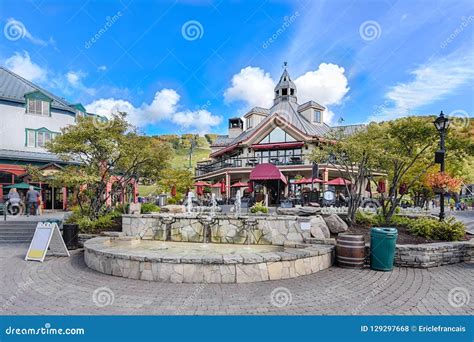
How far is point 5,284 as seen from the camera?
5770 millimetres

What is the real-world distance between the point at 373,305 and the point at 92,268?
6423 millimetres

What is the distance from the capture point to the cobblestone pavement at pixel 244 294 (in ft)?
14.9

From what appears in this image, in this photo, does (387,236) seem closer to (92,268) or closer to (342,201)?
(92,268)

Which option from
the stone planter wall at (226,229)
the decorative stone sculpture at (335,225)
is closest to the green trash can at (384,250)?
the stone planter wall at (226,229)

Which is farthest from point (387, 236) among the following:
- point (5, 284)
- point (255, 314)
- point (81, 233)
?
point (81, 233)

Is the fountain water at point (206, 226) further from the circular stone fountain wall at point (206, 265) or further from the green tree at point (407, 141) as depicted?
the green tree at point (407, 141)

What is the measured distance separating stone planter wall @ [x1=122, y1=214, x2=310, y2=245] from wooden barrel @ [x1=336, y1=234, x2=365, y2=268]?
181cm

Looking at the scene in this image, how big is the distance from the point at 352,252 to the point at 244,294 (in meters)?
3.50

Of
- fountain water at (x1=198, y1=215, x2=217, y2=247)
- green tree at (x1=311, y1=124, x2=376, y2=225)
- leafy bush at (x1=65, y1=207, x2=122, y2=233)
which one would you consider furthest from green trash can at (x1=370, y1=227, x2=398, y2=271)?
leafy bush at (x1=65, y1=207, x2=122, y2=233)

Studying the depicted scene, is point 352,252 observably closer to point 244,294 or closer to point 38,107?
point 244,294

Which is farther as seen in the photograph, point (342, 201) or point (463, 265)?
point (342, 201)

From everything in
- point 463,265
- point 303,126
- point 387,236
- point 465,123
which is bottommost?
point 463,265

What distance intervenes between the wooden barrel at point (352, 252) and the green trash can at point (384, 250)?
30cm
